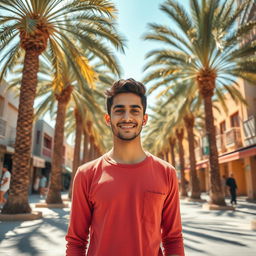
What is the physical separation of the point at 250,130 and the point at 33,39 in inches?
603

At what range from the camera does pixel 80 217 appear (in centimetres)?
182

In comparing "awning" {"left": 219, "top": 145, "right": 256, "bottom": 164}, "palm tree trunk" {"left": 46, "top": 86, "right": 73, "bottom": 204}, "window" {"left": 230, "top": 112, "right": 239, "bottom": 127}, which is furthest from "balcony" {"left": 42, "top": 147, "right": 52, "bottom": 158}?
"window" {"left": 230, "top": 112, "right": 239, "bottom": 127}

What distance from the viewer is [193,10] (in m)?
14.0

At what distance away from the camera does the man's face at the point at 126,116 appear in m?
1.94

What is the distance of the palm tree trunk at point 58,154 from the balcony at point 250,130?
1219cm

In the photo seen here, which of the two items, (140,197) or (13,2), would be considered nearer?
(140,197)

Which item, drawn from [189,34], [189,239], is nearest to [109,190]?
[189,239]

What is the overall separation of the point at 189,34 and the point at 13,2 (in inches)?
314

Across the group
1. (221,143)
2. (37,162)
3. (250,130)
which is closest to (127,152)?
(250,130)

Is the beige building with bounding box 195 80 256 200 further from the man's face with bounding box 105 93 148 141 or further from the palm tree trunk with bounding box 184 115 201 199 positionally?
the man's face with bounding box 105 93 148 141

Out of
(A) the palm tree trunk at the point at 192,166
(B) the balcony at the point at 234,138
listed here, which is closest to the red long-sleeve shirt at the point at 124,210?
(A) the palm tree trunk at the point at 192,166

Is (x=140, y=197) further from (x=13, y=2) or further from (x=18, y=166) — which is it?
(x=13, y=2)

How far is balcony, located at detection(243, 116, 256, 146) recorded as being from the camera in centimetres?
1881

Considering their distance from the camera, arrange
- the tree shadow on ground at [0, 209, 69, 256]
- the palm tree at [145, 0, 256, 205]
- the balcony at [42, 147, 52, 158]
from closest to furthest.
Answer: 1. the tree shadow on ground at [0, 209, 69, 256]
2. the palm tree at [145, 0, 256, 205]
3. the balcony at [42, 147, 52, 158]
